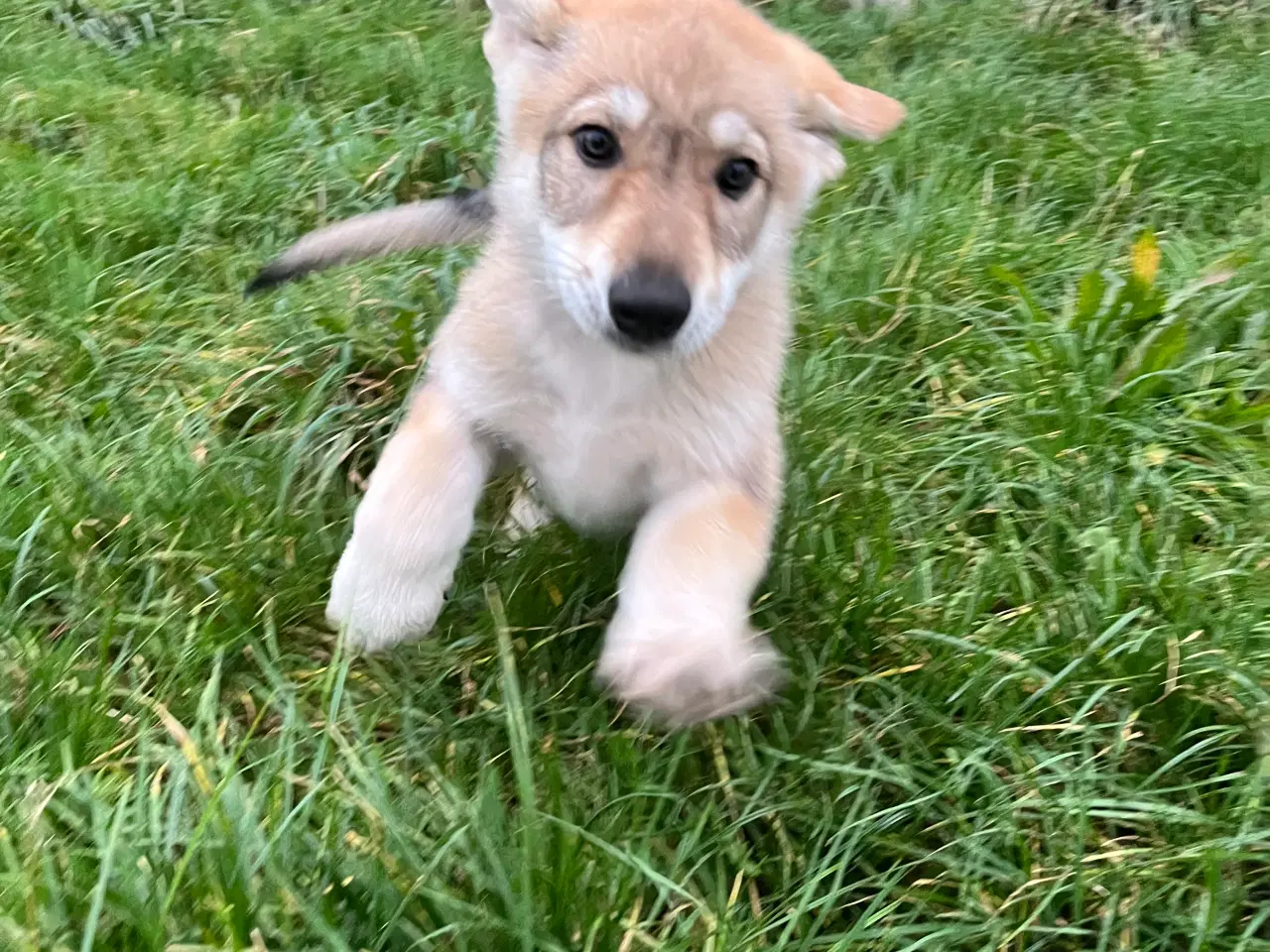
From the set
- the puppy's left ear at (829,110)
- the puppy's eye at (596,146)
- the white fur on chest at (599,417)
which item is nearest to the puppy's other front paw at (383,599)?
the white fur on chest at (599,417)

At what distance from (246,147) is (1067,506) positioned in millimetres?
3343

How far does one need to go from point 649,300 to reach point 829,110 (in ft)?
2.50

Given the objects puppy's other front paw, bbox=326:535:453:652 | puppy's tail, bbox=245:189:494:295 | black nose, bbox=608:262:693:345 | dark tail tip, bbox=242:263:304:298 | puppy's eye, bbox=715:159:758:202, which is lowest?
puppy's other front paw, bbox=326:535:453:652

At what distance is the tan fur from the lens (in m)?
1.92

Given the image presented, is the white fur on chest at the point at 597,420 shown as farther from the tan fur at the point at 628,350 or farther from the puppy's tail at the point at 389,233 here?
the puppy's tail at the point at 389,233

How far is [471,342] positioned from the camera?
87.7 inches

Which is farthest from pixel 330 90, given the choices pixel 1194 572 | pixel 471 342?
pixel 1194 572

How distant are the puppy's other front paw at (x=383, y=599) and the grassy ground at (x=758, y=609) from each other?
87mm

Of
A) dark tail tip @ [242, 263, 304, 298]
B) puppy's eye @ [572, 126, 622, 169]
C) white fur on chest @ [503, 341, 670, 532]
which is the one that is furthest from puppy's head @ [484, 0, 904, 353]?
dark tail tip @ [242, 263, 304, 298]

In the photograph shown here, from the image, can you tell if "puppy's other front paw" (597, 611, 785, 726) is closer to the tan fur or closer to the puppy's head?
the tan fur

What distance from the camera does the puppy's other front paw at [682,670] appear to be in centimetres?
170

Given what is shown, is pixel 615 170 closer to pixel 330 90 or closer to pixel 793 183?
pixel 793 183

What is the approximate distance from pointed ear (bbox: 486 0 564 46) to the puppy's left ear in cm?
53

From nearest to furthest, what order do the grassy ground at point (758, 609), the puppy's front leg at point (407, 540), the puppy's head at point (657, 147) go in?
the grassy ground at point (758, 609) → the puppy's head at point (657, 147) → the puppy's front leg at point (407, 540)
